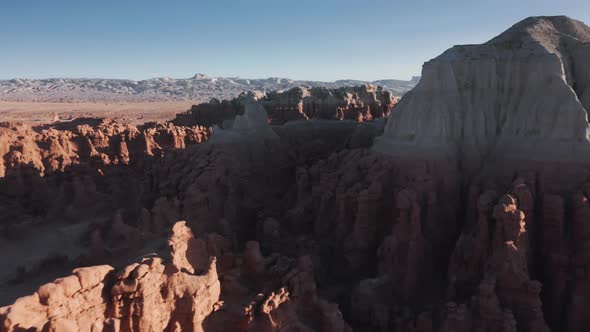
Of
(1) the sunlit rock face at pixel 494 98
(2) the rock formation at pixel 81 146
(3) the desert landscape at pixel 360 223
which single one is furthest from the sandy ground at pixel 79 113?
(1) the sunlit rock face at pixel 494 98

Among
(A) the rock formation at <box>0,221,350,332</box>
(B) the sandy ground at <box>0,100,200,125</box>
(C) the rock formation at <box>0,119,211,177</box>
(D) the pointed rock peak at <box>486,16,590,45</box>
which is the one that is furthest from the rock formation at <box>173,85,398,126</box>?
(A) the rock formation at <box>0,221,350,332</box>

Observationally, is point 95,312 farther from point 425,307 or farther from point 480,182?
point 480,182

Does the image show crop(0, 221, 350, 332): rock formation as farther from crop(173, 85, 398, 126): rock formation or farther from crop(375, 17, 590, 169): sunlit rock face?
crop(173, 85, 398, 126): rock formation

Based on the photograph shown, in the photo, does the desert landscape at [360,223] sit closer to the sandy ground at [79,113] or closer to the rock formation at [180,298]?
the rock formation at [180,298]

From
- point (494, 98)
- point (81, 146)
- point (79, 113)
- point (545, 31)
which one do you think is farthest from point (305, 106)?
point (79, 113)

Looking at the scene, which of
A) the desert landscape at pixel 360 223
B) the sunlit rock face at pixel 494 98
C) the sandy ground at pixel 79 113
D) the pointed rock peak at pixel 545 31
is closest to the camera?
the desert landscape at pixel 360 223
